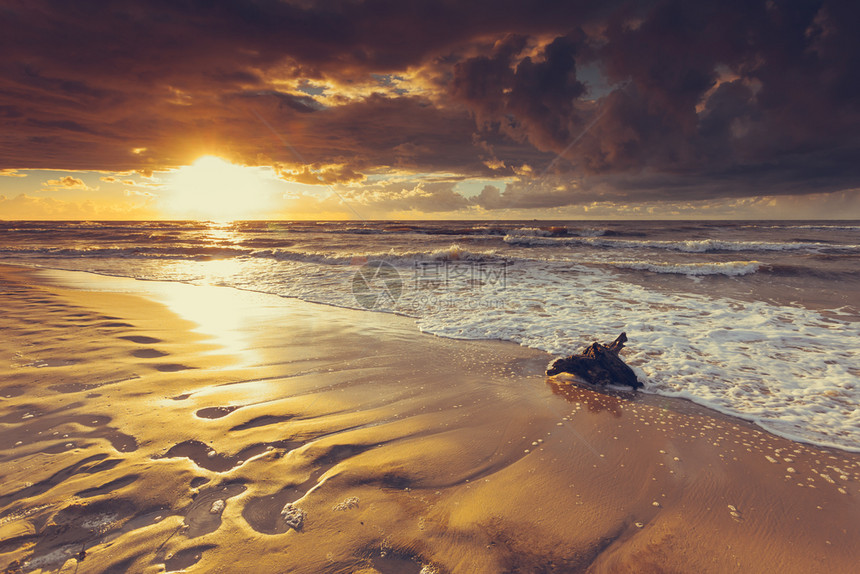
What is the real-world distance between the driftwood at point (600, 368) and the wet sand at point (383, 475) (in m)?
0.24

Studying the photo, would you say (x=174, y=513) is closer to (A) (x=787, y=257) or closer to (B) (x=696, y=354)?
(B) (x=696, y=354)

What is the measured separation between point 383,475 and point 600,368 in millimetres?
3224

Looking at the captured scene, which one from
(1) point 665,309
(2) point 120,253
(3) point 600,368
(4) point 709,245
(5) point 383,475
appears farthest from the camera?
(4) point 709,245

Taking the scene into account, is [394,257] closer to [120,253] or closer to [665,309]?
[665,309]

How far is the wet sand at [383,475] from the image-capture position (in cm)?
211

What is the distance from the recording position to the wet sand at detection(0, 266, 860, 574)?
211cm

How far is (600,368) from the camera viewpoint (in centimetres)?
461

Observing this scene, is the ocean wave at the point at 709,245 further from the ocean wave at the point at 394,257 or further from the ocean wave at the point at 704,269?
the ocean wave at the point at 394,257

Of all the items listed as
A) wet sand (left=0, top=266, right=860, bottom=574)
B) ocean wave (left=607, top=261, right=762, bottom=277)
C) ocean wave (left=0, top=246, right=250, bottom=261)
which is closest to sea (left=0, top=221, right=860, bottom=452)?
ocean wave (left=607, top=261, right=762, bottom=277)

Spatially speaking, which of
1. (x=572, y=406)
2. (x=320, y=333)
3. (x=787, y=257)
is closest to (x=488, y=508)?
(x=572, y=406)

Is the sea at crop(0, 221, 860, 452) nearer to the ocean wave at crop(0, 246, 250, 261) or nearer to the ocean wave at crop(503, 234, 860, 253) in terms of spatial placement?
the ocean wave at crop(0, 246, 250, 261)

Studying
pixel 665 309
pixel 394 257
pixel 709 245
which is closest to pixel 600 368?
pixel 665 309

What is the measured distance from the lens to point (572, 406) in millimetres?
4039

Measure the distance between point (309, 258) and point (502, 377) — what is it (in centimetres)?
1739
